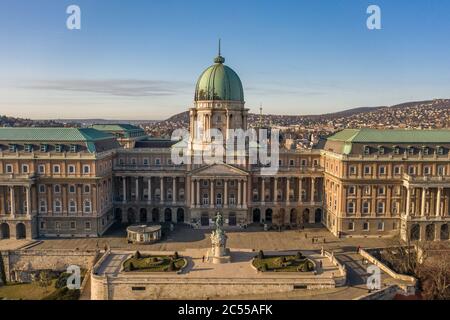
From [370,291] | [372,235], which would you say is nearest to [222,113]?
[372,235]

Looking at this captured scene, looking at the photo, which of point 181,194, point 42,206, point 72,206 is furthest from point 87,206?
point 181,194

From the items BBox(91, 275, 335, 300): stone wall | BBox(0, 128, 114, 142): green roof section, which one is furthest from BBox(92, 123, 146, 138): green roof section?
BBox(91, 275, 335, 300): stone wall

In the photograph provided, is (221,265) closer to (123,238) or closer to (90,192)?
(123,238)

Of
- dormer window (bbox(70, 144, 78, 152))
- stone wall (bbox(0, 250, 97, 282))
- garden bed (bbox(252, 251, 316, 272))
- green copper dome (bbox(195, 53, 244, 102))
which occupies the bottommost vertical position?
stone wall (bbox(0, 250, 97, 282))

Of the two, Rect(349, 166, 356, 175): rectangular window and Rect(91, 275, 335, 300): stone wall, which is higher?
Rect(349, 166, 356, 175): rectangular window

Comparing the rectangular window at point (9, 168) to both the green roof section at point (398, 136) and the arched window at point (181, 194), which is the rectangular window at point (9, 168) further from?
the green roof section at point (398, 136)

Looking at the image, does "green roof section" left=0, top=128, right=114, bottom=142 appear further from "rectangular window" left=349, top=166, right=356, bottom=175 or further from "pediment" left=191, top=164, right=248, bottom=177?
"rectangular window" left=349, top=166, right=356, bottom=175
